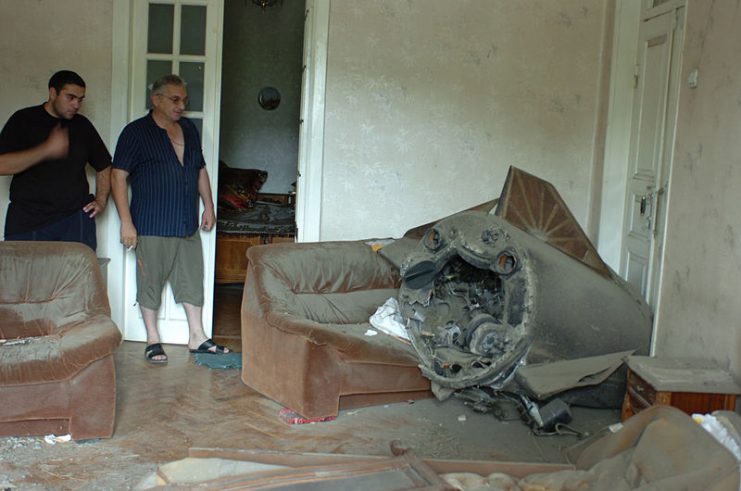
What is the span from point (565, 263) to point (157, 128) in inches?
103

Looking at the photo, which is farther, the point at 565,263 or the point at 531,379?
the point at 565,263

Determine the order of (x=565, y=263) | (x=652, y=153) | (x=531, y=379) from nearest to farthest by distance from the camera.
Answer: (x=531, y=379), (x=565, y=263), (x=652, y=153)

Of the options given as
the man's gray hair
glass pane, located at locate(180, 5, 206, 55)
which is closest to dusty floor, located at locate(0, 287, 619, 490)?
the man's gray hair

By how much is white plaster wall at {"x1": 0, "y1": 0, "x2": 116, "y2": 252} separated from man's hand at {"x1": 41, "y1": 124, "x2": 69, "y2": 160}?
0.58 meters

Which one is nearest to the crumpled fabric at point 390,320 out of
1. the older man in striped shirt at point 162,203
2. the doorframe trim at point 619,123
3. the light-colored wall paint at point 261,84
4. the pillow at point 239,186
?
the older man in striped shirt at point 162,203

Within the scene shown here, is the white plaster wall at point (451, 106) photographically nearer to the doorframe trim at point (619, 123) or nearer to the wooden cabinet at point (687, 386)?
the doorframe trim at point (619, 123)

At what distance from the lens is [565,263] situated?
4.79 m

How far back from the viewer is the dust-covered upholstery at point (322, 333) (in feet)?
14.7

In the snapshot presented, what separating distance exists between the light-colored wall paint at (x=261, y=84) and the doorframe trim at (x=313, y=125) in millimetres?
3236

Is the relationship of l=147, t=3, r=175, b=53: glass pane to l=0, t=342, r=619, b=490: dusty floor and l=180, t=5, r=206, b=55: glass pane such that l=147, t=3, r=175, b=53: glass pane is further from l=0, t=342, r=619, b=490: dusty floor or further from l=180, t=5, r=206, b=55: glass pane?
l=0, t=342, r=619, b=490: dusty floor

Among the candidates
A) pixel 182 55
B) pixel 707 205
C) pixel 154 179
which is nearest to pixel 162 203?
pixel 154 179

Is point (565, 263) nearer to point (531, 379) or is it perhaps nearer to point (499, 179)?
point (531, 379)

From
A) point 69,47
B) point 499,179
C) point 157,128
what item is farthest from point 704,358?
point 69,47

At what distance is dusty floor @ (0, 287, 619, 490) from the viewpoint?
3824 millimetres
